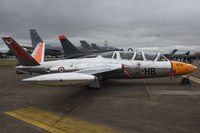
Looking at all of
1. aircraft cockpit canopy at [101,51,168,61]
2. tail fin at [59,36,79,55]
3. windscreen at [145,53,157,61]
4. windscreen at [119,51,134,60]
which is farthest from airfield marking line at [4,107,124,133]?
tail fin at [59,36,79,55]

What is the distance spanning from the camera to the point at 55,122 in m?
4.36

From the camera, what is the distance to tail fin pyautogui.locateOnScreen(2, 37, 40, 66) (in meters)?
8.26

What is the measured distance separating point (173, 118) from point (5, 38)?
29.1 feet

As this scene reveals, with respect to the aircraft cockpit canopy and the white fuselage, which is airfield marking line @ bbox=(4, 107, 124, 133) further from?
the aircraft cockpit canopy

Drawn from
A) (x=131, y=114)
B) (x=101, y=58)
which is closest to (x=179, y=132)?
(x=131, y=114)

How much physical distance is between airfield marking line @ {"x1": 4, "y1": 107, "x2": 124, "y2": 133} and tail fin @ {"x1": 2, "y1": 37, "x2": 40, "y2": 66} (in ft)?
14.9

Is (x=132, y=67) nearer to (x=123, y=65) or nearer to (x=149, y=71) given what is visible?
(x=123, y=65)

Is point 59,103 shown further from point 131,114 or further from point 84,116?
point 131,114

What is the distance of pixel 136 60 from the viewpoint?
928 cm

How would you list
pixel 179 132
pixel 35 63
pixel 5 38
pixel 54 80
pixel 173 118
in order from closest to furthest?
1. pixel 179 132
2. pixel 173 118
3. pixel 54 80
4. pixel 5 38
5. pixel 35 63

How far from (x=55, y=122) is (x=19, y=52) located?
625 centimetres

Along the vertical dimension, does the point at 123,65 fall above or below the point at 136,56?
below

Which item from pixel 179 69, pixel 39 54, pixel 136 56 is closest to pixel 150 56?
pixel 136 56

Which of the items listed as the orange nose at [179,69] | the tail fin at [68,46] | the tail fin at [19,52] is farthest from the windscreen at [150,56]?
the tail fin at [68,46]
